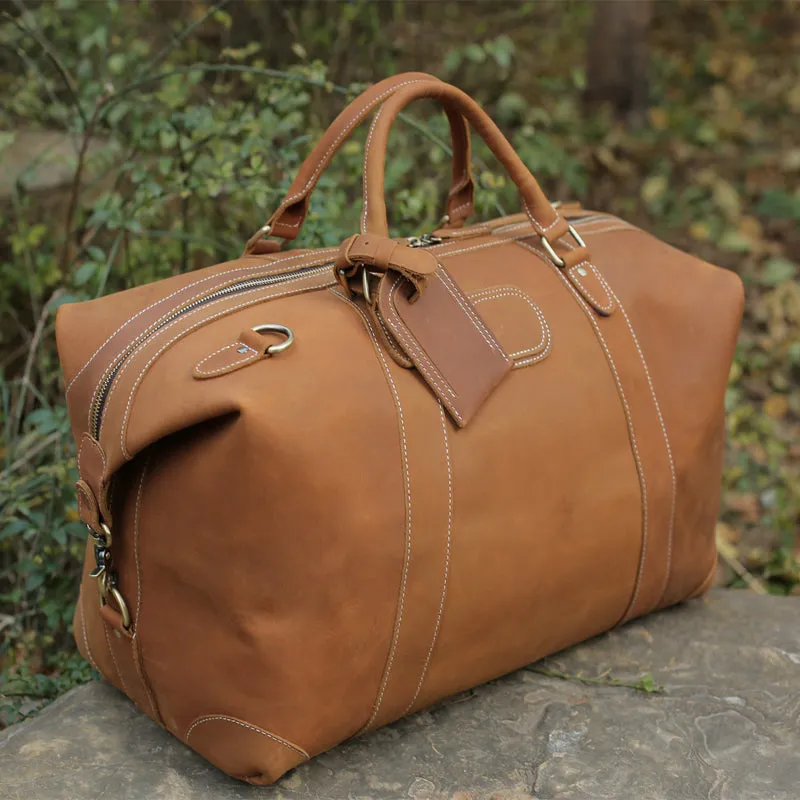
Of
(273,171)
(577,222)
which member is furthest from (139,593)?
(273,171)

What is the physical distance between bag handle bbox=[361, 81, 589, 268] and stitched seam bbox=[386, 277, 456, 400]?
0.14 meters

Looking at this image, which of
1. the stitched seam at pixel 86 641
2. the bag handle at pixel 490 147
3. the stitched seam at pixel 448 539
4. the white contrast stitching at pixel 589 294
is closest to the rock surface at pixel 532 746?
the stitched seam at pixel 86 641

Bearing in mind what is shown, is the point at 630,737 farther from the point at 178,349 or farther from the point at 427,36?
the point at 427,36

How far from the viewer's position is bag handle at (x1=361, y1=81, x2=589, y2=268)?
5.40 ft

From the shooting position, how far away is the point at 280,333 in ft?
4.90

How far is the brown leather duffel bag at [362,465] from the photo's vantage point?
1.44 metres

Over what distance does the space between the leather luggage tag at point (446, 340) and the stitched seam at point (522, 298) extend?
4cm

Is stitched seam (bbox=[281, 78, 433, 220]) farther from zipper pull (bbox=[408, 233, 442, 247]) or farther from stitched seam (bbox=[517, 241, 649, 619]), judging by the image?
stitched seam (bbox=[517, 241, 649, 619])

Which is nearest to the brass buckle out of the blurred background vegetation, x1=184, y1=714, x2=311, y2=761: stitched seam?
the blurred background vegetation

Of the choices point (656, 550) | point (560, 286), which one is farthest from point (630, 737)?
point (560, 286)

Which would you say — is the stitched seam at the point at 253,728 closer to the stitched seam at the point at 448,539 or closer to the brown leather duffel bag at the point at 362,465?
the brown leather duffel bag at the point at 362,465

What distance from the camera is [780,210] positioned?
4586 millimetres

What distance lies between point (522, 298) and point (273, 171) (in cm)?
135

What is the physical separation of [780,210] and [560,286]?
10.4 ft
